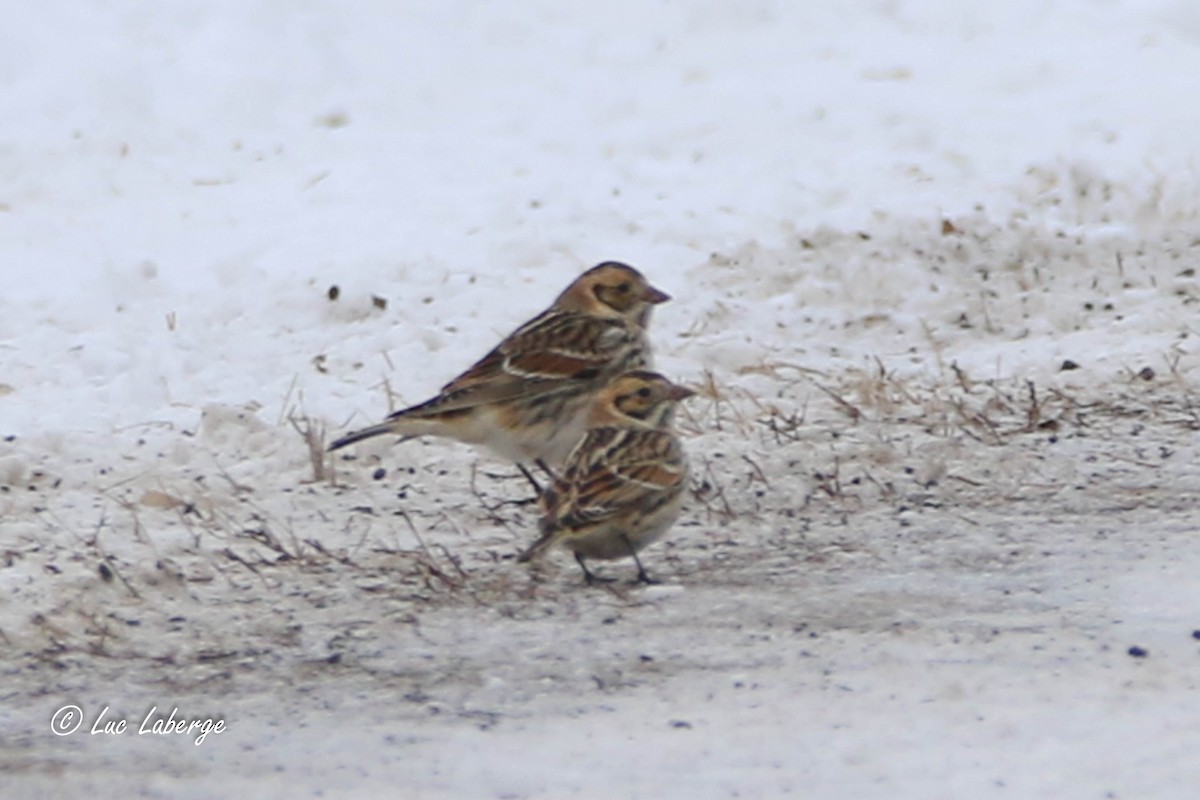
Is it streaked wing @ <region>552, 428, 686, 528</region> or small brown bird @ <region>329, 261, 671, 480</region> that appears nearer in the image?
streaked wing @ <region>552, 428, 686, 528</region>

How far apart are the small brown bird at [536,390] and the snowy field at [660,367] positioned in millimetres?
206

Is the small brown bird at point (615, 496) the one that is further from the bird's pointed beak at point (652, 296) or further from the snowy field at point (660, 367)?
the bird's pointed beak at point (652, 296)

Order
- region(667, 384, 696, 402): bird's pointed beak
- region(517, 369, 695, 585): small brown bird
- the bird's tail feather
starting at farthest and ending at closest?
the bird's tail feather → region(667, 384, 696, 402): bird's pointed beak → region(517, 369, 695, 585): small brown bird

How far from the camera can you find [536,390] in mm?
7820

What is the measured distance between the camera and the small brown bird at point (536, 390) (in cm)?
761

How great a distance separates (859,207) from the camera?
1097cm

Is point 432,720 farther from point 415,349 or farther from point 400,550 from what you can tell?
point 415,349

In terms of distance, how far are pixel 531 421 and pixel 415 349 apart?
1.62m

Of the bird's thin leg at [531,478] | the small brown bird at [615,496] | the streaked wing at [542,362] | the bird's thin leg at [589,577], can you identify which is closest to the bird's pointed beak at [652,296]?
the streaked wing at [542,362]

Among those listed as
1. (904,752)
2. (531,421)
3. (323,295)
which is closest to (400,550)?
(531,421)

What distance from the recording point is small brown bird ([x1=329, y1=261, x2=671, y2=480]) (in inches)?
300

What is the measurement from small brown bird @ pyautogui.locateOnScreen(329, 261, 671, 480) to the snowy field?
0.21 m

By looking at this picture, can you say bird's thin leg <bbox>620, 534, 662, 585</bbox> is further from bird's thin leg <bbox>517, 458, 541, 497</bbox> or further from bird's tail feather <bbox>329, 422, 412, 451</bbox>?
bird's tail feather <bbox>329, 422, 412, 451</bbox>
